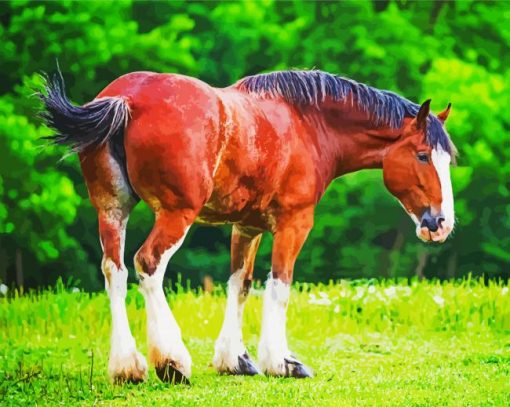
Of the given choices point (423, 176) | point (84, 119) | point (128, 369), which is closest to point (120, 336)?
point (128, 369)

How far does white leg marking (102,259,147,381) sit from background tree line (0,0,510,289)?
27.6ft

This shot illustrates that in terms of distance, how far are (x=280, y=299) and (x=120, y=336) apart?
1.27 m

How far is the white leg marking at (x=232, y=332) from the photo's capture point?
8.12 metres

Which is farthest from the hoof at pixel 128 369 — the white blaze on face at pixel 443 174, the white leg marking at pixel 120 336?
the white blaze on face at pixel 443 174

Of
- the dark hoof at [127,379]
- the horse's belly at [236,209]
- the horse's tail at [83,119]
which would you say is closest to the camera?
the horse's tail at [83,119]

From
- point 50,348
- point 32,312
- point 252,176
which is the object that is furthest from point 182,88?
point 32,312

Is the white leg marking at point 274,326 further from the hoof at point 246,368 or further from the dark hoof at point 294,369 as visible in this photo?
the hoof at point 246,368

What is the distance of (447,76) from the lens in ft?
55.3

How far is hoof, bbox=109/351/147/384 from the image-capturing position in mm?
7258

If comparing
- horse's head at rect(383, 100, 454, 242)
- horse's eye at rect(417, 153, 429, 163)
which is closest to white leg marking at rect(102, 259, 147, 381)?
horse's head at rect(383, 100, 454, 242)

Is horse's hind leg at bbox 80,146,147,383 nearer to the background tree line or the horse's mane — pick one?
the horse's mane

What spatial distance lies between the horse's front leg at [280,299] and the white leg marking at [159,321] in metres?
0.87

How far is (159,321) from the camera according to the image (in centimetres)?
710

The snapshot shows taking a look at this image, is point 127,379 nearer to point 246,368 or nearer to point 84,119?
point 246,368
